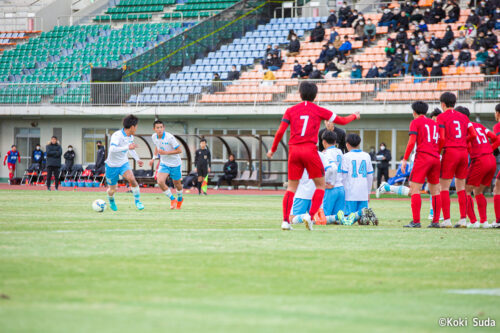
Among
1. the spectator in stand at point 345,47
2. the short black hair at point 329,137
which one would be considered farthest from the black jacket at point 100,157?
the short black hair at point 329,137

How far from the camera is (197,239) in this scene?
33.6 feet

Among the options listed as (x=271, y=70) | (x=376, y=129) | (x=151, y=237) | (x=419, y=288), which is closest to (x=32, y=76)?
(x=271, y=70)

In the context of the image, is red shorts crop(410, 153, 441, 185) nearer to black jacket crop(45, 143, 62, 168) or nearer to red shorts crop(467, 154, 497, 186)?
red shorts crop(467, 154, 497, 186)

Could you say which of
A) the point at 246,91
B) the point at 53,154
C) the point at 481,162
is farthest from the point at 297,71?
the point at 481,162

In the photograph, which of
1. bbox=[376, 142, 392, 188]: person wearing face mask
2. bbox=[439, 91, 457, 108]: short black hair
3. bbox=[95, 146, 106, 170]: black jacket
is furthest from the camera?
bbox=[95, 146, 106, 170]: black jacket

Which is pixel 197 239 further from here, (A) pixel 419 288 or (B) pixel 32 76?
(B) pixel 32 76

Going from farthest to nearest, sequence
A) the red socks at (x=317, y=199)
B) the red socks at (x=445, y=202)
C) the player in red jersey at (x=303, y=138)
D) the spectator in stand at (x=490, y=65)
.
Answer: the spectator in stand at (x=490, y=65)
the red socks at (x=445, y=202)
the red socks at (x=317, y=199)
the player in red jersey at (x=303, y=138)

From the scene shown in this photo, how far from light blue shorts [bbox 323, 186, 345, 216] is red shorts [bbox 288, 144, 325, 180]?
2827 millimetres

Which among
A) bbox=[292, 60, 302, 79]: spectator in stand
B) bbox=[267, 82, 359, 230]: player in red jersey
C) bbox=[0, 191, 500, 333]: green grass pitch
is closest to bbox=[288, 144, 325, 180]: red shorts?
bbox=[267, 82, 359, 230]: player in red jersey

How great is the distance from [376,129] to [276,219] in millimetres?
24355

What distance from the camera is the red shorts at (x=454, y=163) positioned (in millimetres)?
12984

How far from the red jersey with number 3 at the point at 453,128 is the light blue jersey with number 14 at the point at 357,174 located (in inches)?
67.7

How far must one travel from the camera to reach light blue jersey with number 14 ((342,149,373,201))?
1422 cm

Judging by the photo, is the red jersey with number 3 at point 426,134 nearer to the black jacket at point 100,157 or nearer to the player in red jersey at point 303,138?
the player in red jersey at point 303,138
